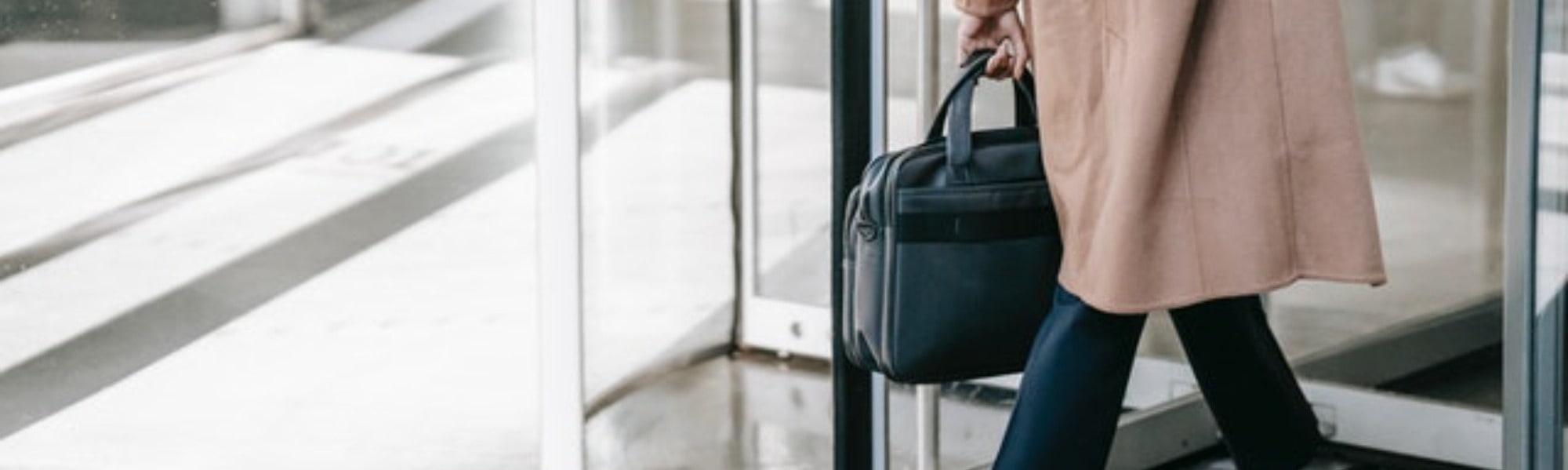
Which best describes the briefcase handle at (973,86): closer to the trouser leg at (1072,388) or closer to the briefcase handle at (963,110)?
the briefcase handle at (963,110)

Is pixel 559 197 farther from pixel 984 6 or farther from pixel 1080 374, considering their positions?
pixel 1080 374

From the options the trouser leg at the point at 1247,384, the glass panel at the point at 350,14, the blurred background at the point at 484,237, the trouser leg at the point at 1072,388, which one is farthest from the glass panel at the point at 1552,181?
the glass panel at the point at 350,14

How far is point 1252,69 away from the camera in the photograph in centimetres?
309

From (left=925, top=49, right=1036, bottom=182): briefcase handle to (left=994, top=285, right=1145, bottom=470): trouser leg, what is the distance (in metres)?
0.18

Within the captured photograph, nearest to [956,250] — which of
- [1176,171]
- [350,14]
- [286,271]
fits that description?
[1176,171]

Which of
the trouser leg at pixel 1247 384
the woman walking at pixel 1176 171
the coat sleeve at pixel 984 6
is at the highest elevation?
the coat sleeve at pixel 984 6

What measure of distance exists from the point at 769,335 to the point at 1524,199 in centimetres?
171

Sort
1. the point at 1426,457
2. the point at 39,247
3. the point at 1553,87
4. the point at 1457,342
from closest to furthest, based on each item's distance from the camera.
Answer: the point at 1553,87 → the point at 39,247 → the point at 1426,457 → the point at 1457,342

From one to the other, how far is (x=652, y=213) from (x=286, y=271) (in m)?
0.65

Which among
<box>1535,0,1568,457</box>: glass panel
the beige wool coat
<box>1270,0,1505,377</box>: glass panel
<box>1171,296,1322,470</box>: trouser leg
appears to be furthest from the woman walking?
<box>1270,0,1505,377</box>: glass panel

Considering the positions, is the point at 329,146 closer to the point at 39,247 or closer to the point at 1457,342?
the point at 39,247

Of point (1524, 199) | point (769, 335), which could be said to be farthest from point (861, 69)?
point (769, 335)

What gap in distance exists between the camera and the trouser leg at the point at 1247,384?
132 inches

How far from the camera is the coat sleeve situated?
3264 millimetres
